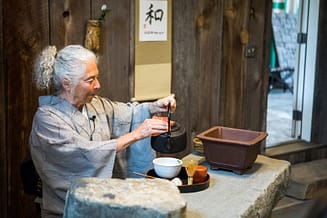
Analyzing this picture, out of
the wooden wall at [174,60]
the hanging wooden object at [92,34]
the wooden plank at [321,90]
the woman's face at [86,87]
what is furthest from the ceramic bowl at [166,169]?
the wooden plank at [321,90]

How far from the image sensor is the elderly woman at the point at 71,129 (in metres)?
2.33

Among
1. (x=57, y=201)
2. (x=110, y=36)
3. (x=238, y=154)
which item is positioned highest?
(x=110, y=36)

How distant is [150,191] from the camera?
5.64ft

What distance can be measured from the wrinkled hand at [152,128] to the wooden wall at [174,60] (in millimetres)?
844

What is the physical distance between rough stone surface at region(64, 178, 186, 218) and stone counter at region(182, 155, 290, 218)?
0.85ft

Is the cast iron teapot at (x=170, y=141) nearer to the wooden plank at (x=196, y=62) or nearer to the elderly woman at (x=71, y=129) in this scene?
the elderly woman at (x=71, y=129)

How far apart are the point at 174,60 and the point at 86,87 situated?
132 cm

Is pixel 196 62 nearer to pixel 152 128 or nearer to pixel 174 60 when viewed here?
pixel 174 60

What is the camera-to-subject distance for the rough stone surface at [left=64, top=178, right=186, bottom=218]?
1611 mm

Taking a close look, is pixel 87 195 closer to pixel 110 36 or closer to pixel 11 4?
pixel 11 4

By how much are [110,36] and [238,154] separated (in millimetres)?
1316

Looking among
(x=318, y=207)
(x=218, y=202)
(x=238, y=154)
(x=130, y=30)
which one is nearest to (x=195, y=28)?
(x=130, y=30)

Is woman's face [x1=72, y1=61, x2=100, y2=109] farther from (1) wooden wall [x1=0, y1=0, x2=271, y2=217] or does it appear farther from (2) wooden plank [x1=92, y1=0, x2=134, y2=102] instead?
(2) wooden plank [x1=92, y1=0, x2=134, y2=102]

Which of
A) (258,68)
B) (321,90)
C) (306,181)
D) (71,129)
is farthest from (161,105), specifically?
(321,90)
